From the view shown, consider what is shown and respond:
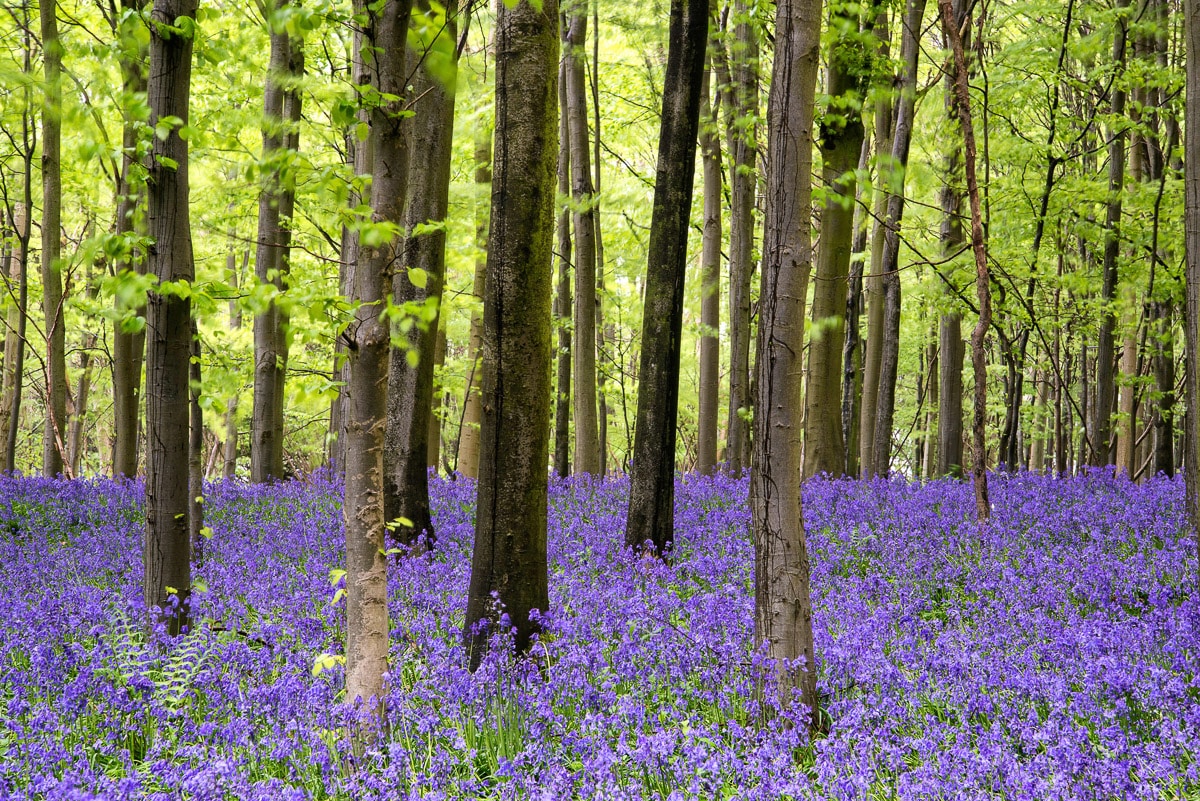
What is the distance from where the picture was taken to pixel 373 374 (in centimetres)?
405

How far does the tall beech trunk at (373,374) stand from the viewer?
3.94 m

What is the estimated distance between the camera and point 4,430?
14.8 m

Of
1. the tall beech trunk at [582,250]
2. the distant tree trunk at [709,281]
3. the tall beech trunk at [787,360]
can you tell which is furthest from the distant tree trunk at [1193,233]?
the distant tree trunk at [709,281]

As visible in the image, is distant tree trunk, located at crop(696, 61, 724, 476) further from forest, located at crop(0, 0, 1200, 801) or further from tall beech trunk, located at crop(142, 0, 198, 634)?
tall beech trunk, located at crop(142, 0, 198, 634)

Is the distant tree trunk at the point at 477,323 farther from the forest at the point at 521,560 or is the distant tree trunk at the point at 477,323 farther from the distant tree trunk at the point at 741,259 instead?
the forest at the point at 521,560

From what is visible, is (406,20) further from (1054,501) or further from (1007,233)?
(1007,233)

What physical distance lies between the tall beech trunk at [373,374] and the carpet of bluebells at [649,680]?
18cm

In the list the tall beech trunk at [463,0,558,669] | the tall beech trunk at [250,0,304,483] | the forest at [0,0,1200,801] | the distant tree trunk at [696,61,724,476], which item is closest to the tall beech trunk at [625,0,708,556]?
the forest at [0,0,1200,801]

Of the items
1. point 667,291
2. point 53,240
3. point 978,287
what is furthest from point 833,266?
point 53,240

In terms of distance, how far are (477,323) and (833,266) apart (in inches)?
282

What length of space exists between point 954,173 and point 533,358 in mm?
10062

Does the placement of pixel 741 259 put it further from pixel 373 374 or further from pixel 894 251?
pixel 373 374

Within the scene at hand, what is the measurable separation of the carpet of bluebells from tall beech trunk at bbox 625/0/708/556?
48 centimetres

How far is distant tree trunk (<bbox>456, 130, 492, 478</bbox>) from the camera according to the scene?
14.1 m
